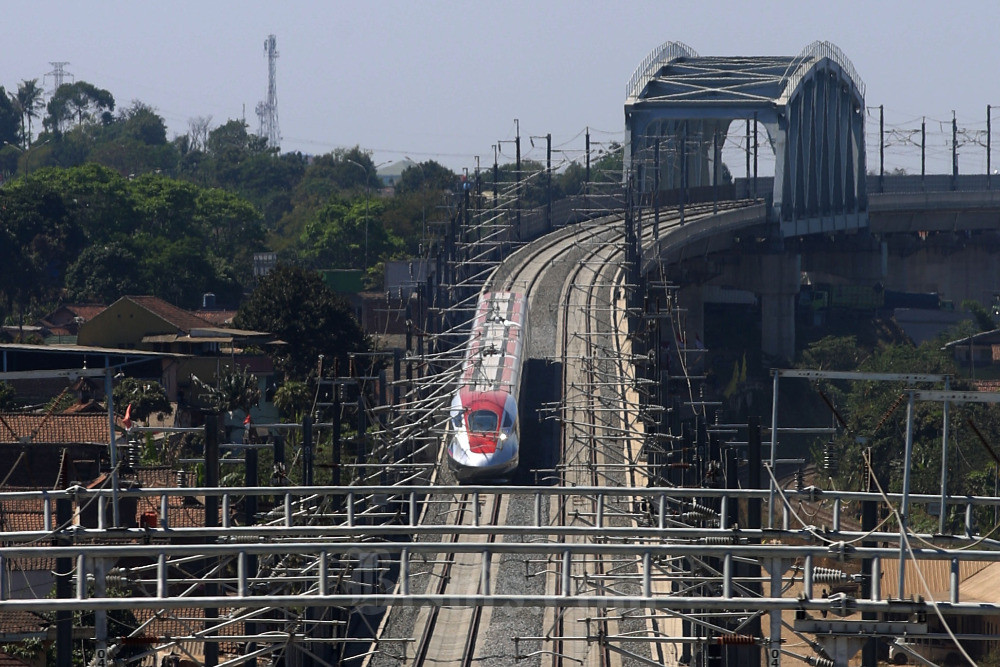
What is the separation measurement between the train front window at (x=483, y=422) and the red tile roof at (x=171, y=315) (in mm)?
32254

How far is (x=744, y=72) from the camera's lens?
110625mm

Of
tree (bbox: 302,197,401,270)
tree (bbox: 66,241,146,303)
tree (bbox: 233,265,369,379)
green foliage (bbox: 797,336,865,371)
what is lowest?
green foliage (bbox: 797,336,865,371)

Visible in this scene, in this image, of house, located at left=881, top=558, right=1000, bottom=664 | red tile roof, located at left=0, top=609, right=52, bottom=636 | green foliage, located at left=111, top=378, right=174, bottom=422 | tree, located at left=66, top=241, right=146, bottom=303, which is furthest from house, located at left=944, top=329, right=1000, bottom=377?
red tile roof, located at left=0, top=609, right=52, bottom=636

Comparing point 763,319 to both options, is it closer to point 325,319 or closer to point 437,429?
point 325,319

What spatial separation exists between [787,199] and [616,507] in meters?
64.9

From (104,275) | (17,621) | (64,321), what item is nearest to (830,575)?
(17,621)

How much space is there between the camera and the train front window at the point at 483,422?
49.7m

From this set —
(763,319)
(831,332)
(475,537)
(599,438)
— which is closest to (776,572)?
(475,537)

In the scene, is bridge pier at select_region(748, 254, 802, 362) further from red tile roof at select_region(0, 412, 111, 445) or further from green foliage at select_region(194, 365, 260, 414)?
red tile roof at select_region(0, 412, 111, 445)

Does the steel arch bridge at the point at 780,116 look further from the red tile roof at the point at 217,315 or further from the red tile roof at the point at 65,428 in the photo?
the red tile roof at the point at 65,428

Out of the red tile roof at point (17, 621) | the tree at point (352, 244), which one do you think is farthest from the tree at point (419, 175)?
the red tile roof at point (17, 621)

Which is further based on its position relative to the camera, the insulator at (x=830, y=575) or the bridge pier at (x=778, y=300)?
the bridge pier at (x=778, y=300)

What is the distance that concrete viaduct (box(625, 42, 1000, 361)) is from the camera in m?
105

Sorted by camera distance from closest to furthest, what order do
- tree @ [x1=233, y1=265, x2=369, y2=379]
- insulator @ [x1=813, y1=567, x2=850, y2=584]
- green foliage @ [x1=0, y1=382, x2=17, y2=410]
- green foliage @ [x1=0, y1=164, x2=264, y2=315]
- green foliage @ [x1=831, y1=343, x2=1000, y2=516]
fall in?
insulator @ [x1=813, y1=567, x2=850, y2=584]
green foliage @ [x1=831, y1=343, x2=1000, y2=516]
green foliage @ [x1=0, y1=382, x2=17, y2=410]
tree @ [x1=233, y1=265, x2=369, y2=379]
green foliage @ [x1=0, y1=164, x2=264, y2=315]
